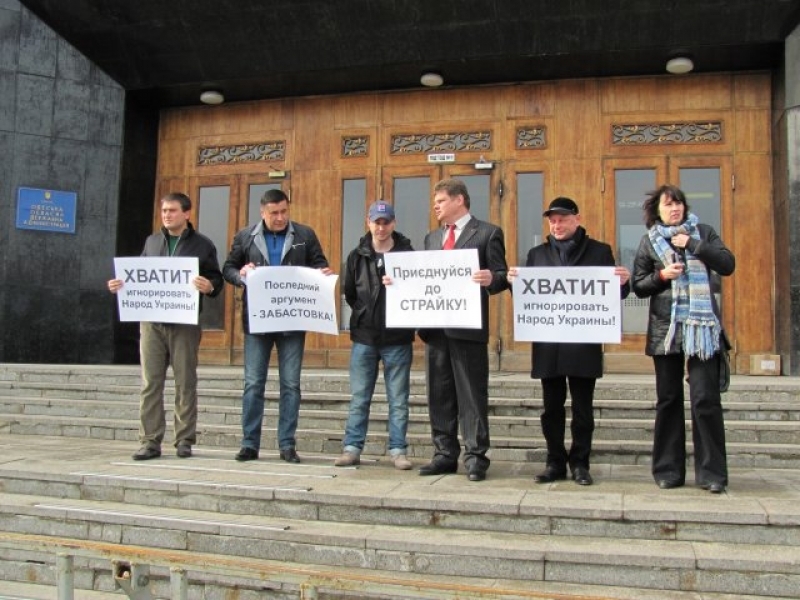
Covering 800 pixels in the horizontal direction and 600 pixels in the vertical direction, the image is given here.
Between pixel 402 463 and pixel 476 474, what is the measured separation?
2.24ft

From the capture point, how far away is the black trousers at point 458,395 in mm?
5168

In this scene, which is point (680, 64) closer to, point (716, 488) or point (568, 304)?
point (568, 304)

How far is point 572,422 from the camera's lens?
5055mm

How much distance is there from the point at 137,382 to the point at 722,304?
6794mm

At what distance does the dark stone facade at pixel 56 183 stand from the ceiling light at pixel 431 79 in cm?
443

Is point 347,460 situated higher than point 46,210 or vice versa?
point 46,210

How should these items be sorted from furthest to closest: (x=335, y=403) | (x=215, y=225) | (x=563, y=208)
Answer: (x=215, y=225), (x=335, y=403), (x=563, y=208)

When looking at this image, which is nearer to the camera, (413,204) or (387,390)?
(387,390)

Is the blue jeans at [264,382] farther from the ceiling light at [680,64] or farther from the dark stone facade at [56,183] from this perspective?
the ceiling light at [680,64]

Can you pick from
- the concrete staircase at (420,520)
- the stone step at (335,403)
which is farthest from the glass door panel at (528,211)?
the concrete staircase at (420,520)

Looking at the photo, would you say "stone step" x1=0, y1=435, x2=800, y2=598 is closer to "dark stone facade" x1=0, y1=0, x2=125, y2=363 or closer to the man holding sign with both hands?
the man holding sign with both hands

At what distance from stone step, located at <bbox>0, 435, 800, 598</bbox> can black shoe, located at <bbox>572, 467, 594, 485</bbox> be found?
103mm

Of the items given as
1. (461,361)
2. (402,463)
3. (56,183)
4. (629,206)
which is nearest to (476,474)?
(402,463)

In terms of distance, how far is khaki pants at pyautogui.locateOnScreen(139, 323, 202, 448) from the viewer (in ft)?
19.3
